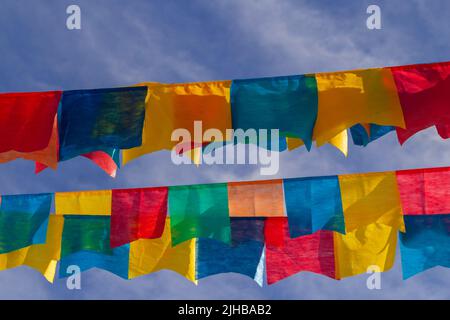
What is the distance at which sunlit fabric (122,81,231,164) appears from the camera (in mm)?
7125

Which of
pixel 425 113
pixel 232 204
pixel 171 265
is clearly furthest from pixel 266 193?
pixel 425 113

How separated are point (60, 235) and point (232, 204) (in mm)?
2135

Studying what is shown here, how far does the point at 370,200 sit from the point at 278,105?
1.46 meters

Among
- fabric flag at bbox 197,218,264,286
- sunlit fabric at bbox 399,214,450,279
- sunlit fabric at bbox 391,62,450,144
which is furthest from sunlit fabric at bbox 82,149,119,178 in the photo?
sunlit fabric at bbox 399,214,450,279

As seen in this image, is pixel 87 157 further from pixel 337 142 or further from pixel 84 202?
pixel 337 142

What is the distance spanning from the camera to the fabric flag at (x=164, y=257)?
7758 millimetres

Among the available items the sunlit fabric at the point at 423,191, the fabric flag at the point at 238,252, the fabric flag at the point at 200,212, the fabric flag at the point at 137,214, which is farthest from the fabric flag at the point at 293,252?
the fabric flag at the point at 137,214

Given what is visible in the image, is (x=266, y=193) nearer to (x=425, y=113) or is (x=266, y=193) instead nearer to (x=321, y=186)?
(x=321, y=186)

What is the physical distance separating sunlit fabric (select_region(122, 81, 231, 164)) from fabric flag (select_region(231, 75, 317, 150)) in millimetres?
135

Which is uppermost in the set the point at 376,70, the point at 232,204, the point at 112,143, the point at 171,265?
the point at 376,70

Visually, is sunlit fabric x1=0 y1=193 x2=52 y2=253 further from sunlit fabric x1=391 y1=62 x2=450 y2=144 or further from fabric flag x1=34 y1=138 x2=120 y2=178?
sunlit fabric x1=391 y1=62 x2=450 y2=144

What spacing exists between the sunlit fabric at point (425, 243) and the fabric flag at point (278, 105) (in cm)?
164

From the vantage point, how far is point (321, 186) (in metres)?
7.24

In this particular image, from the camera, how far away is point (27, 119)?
7312 mm
